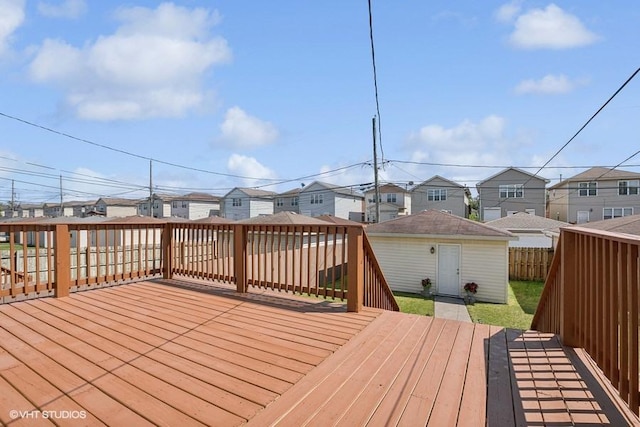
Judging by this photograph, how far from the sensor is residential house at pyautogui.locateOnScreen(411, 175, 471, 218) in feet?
98.6

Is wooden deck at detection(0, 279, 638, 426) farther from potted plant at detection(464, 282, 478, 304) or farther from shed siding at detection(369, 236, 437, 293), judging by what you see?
shed siding at detection(369, 236, 437, 293)

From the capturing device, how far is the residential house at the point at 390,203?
33281mm

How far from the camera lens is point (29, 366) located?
2.33 metres

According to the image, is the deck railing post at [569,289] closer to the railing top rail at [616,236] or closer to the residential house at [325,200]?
the railing top rail at [616,236]

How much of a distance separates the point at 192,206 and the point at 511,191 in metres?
34.6

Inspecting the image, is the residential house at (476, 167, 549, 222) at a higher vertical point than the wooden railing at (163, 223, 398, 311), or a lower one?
higher

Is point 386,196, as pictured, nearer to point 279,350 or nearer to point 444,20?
point 444,20

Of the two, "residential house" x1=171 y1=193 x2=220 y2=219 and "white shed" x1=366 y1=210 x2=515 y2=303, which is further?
"residential house" x1=171 y1=193 x2=220 y2=219

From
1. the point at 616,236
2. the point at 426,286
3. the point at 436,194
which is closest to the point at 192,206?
the point at 436,194

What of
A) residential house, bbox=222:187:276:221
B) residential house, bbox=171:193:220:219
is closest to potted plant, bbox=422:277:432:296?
residential house, bbox=222:187:276:221

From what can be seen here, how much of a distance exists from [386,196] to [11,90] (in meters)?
29.3

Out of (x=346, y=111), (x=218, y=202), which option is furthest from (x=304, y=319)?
(x=218, y=202)

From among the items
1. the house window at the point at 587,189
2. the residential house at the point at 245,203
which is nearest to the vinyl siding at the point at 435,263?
the house window at the point at 587,189

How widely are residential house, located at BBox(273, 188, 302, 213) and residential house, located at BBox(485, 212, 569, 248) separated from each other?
22.8 m
